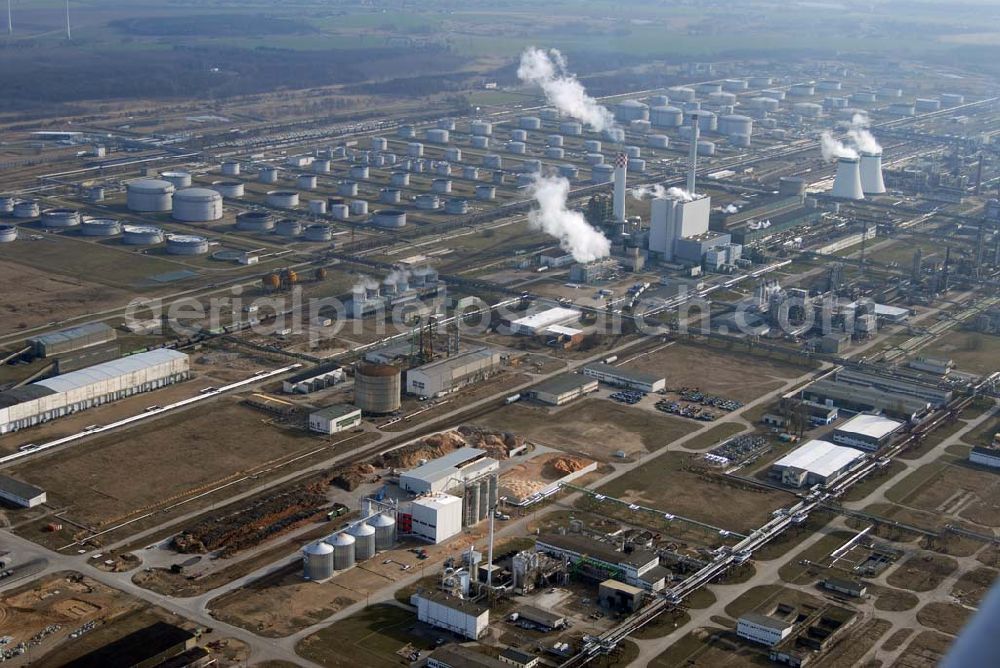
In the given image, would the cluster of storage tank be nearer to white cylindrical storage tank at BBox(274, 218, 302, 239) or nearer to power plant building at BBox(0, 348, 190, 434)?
power plant building at BBox(0, 348, 190, 434)

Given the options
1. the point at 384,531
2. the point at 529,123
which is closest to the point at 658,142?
the point at 529,123

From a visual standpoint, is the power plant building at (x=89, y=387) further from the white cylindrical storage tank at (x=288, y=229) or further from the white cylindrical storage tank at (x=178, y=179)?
the white cylindrical storage tank at (x=178, y=179)

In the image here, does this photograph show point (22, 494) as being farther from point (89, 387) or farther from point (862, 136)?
point (862, 136)

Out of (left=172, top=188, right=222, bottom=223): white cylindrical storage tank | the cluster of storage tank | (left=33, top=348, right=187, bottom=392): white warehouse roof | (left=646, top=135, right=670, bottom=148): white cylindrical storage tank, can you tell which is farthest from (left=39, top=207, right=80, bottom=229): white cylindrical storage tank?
(left=646, top=135, right=670, bottom=148): white cylindrical storage tank

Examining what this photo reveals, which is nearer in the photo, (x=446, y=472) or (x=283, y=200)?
(x=446, y=472)

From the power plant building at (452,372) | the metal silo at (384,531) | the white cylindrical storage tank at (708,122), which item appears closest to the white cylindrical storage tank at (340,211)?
the power plant building at (452,372)

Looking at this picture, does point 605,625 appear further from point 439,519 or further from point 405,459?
point 405,459
